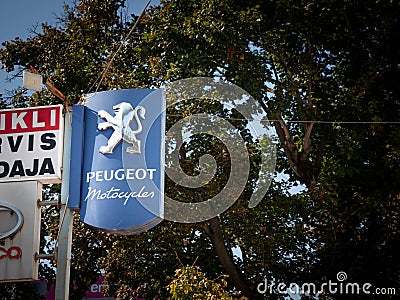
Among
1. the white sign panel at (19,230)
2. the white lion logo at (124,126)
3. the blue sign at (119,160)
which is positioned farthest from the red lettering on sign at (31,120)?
the white sign panel at (19,230)

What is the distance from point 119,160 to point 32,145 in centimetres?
129

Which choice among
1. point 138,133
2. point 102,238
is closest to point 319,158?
point 102,238

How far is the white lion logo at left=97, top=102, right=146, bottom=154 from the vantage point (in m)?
12.0

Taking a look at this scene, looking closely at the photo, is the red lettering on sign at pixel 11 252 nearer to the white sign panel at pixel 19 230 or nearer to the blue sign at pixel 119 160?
the white sign panel at pixel 19 230

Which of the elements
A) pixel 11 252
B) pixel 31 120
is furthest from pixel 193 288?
pixel 31 120

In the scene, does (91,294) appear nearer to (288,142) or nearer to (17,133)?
(288,142)

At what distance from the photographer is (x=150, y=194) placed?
11.7m

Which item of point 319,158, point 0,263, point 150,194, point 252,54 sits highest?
point 252,54

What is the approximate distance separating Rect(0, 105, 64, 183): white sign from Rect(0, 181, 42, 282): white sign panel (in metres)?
0.18

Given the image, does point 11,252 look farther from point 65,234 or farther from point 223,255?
point 223,255

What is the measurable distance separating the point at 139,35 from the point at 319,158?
195 inches

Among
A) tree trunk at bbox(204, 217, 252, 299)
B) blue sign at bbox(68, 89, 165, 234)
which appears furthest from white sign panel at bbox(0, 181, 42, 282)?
tree trunk at bbox(204, 217, 252, 299)

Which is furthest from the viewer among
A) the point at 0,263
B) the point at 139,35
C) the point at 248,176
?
the point at 139,35

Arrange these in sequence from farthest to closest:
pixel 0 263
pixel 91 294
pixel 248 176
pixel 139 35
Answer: pixel 91 294, pixel 139 35, pixel 248 176, pixel 0 263
